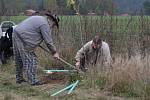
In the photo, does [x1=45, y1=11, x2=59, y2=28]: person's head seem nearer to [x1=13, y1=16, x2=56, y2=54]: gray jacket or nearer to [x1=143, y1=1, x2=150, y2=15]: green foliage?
[x1=13, y1=16, x2=56, y2=54]: gray jacket

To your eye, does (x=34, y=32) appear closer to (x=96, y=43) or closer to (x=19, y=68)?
(x=19, y=68)

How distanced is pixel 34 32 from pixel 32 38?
123 mm

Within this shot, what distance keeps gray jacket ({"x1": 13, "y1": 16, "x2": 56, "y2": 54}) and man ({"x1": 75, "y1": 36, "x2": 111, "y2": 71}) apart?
3.43ft

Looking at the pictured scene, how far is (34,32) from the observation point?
8414mm

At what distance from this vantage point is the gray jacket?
8.32 meters

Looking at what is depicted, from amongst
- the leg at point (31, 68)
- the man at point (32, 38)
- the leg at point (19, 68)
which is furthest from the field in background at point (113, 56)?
the man at point (32, 38)

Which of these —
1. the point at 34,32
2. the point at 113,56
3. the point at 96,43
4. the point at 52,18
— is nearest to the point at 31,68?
the point at 34,32

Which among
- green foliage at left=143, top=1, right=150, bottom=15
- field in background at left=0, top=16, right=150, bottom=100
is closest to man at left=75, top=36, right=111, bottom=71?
field in background at left=0, top=16, right=150, bottom=100

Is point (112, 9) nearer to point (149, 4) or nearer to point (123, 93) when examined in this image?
point (149, 4)

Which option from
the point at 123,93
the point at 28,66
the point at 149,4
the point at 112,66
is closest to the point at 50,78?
the point at 28,66

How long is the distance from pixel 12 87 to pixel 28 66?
51 centimetres

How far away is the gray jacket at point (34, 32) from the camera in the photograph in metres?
8.32

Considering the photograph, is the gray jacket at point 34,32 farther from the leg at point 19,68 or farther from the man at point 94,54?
the man at point 94,54

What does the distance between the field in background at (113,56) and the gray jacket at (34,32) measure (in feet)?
2.75
